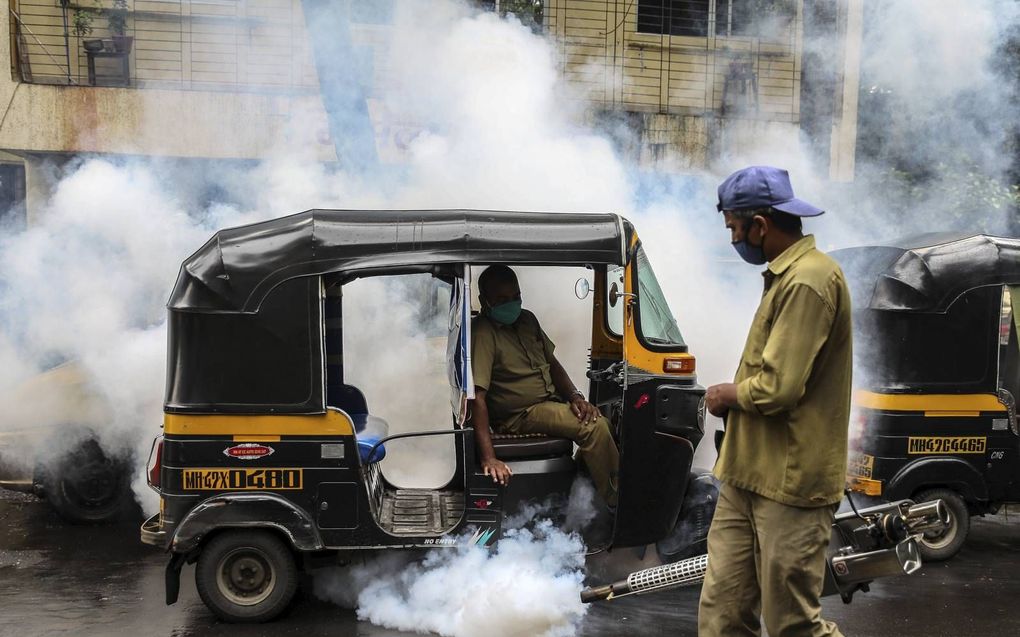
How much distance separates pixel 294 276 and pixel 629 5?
9.57 metres

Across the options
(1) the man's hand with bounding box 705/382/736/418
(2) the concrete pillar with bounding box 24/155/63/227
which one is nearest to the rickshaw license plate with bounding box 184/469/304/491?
(1) the man's hand with bounding box 705/382/736/418

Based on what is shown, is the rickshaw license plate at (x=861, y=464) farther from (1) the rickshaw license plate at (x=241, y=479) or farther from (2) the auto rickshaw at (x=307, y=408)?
(1) the rickshaw license plate at (x=241, y=479)

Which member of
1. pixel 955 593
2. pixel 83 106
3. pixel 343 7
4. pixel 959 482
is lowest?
pixel 955 593

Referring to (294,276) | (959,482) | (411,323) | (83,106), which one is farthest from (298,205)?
(959,482)

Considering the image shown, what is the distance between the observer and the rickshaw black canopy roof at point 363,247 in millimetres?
4938

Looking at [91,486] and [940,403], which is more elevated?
[940,403]

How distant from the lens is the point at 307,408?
4957 mm

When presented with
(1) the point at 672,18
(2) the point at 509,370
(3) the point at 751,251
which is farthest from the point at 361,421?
(1) the point at 672,18

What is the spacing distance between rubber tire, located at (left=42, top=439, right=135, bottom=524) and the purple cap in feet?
18.0

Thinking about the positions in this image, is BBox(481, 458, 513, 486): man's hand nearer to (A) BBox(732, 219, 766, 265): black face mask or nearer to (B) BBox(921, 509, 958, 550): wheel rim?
(A) BBox(732, 219, 766, 265): black face mask

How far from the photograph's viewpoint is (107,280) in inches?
306

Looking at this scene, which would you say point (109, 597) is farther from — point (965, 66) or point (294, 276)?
point (965, 66)

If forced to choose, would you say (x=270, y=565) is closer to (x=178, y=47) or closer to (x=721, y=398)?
(x=721, y=398)

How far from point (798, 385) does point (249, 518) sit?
3.02 meters
